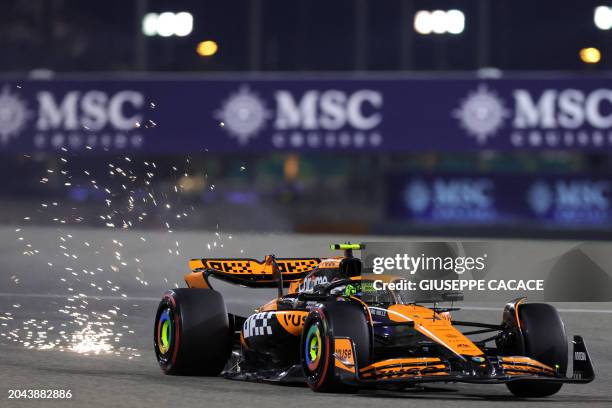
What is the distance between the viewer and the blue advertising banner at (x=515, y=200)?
2641 centimetres

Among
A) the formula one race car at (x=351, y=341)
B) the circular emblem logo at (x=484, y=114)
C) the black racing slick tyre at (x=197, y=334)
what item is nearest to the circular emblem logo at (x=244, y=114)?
the circular emblem logo at (x=484, y=114)

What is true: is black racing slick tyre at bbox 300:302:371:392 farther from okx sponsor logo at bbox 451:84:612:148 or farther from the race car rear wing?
okx sponsor logo at bbox 451:84:612:148

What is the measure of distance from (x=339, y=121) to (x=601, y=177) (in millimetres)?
5225

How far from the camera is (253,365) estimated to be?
9.68m

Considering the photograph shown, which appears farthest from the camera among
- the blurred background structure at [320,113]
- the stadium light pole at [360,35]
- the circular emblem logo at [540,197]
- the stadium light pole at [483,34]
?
the stadium light pole at [360,35]

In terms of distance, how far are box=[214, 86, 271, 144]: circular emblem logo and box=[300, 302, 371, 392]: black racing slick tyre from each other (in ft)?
62.3

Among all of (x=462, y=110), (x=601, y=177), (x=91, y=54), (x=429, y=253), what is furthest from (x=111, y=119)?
(x=429, y=253)

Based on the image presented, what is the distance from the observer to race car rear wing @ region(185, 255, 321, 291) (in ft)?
35.0

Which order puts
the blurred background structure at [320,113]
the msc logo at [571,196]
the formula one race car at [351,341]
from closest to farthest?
1. the formula one race car at [351,341]
2. the msc logo at [571,196]
3. the blurred background structure at [320,113]

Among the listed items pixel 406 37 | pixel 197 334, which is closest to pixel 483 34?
pixel 406 37

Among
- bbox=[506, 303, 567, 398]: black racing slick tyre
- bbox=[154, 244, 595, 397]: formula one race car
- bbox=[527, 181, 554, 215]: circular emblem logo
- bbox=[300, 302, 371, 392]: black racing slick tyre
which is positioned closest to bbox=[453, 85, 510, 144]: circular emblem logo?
bbox=[527, 181, 554, 215]: circular emblem logo

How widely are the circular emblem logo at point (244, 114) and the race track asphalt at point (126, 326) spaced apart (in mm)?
2807

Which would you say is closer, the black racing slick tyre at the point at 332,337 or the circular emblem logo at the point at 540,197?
the black racing slick tyre at the point at 332,337

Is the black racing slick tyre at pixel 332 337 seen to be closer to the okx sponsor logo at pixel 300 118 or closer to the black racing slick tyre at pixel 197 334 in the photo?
the black racing slick tyre at pixel 197 334
